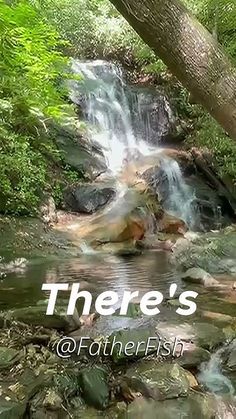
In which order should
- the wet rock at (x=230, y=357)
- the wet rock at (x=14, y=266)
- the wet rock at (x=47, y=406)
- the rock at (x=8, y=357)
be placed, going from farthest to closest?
the wet rock at (x=14, y=266) < the wet rock at (x=230, y=357) < the rock at (x=8, y=357) < the wet rock at (x=47, y=406)

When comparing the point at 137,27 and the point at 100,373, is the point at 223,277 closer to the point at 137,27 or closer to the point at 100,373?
the point at 100,373

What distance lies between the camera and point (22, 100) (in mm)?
8609

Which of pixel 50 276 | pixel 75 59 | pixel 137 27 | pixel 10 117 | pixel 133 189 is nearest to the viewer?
pixel 137 27

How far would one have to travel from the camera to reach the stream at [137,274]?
338 cm

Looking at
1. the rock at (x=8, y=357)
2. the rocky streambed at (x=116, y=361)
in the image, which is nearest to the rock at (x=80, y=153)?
the rocky streambed at (x=116, y=361)

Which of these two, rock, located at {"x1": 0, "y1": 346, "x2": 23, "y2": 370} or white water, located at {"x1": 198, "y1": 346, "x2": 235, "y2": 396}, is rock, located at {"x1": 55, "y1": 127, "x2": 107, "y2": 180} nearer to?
white water, located at {"x1": 198, "y1": 346, "x2": 235, "y2": 396}

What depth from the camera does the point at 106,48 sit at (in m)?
15.7

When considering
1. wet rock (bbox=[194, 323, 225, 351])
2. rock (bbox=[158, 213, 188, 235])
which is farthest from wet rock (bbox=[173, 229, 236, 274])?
wet rock (bbox=[194, 323, 225, 351])

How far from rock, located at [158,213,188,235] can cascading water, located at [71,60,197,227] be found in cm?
173

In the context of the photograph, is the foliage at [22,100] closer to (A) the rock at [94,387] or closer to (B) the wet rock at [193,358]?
(B) the wet rock at [193,358]

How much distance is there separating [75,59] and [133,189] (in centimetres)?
621

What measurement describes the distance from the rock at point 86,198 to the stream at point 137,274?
171 millimetres

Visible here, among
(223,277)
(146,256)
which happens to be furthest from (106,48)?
(223,277)

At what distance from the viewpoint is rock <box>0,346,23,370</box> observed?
3352 mm
